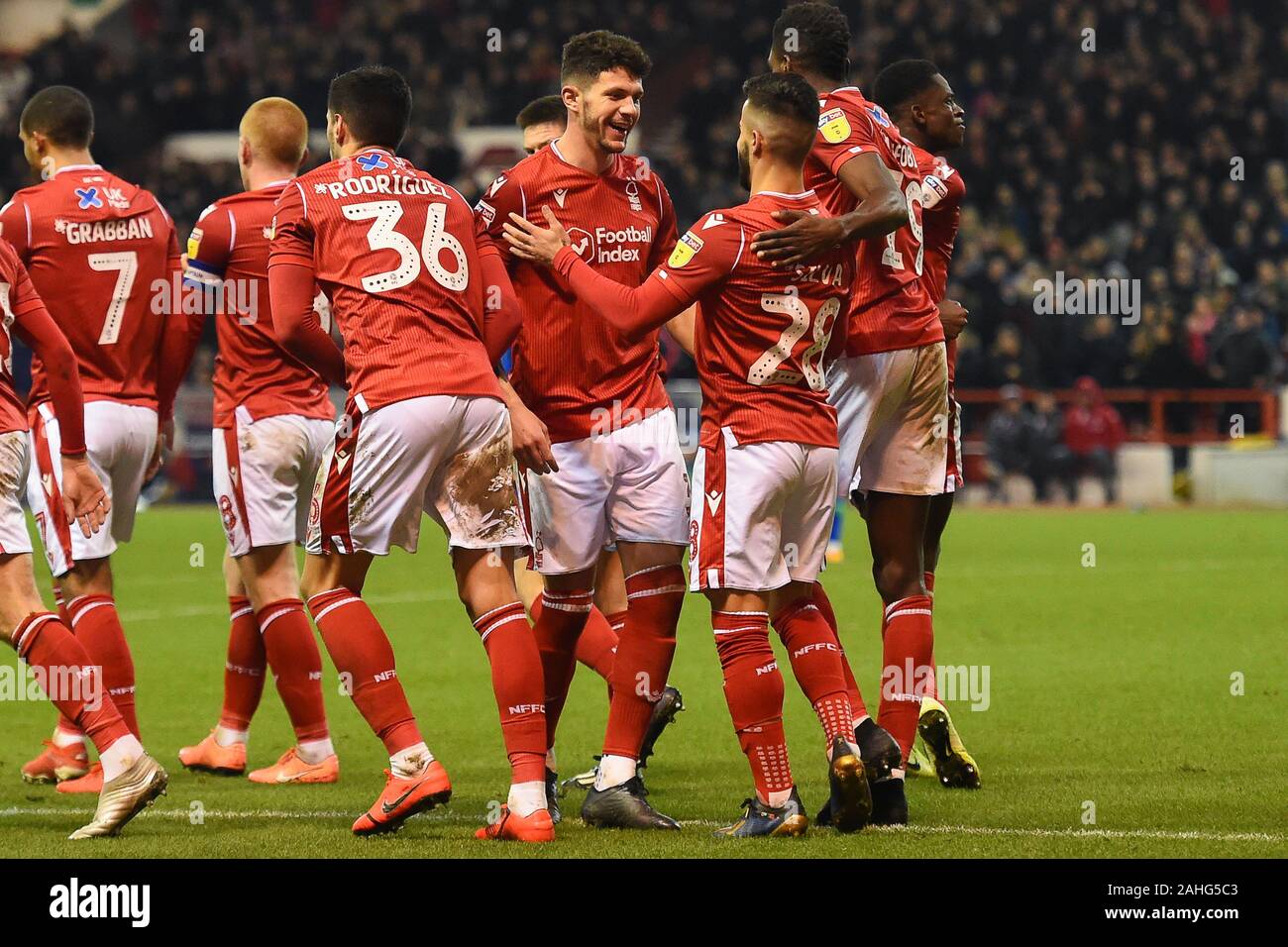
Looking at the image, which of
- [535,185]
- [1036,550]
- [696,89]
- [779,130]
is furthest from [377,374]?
[696,89]

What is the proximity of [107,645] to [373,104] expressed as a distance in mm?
2295

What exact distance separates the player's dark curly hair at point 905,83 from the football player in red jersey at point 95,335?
2.65 metres

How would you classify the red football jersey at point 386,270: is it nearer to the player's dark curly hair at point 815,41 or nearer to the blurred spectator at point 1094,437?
the player's dark curly hair at point 815,41

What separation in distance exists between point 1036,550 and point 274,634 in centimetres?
1053

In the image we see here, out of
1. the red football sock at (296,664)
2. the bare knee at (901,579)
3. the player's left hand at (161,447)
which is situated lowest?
the red football sock at (296,664)

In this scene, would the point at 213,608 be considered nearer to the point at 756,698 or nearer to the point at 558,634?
the point at 558,634

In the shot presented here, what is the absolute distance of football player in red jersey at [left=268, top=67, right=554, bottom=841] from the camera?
5.39 m

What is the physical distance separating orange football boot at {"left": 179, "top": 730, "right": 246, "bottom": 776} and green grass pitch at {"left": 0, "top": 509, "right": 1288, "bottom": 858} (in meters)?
0.08

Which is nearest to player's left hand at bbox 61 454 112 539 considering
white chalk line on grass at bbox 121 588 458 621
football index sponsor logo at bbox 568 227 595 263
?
football index sponsor logo at bbox 568 227 595 263

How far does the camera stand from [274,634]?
6.79m

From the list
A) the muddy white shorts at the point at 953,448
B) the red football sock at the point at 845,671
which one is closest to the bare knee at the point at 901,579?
the red football sock at the point at 845,671

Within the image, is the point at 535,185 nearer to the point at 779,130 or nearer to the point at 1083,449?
the point at 779,130

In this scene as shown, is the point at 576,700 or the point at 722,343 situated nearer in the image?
the point at 722,343

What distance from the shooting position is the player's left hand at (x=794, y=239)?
5.26 metres
